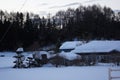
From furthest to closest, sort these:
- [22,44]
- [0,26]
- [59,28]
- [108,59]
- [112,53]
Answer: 1. [59,28]
2. [22,44]
3. [0,26]
4. [112,53]
5. [108,59]

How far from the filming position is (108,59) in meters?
61.8

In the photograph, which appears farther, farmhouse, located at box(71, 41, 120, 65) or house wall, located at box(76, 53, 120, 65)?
farmhouse, located at box(71, 41, 120, 65)

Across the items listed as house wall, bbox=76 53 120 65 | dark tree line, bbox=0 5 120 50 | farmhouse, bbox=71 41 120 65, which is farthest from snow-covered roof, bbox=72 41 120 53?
dark tree line, bbox=0 5 120 50

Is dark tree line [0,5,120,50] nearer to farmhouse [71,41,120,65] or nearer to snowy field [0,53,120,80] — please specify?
farmhouse [71,41,120,65]

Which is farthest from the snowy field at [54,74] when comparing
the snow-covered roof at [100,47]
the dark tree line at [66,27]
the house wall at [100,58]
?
the dark tree line at [66,27]

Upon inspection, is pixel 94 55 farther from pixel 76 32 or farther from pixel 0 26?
pixel 76 32

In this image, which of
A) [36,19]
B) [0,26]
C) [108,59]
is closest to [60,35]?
[36,19]

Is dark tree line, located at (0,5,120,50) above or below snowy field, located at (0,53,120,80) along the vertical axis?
above

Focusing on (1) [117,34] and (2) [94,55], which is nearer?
(2) [94,55]

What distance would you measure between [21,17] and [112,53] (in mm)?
37548

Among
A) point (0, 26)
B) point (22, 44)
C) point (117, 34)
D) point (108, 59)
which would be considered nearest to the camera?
point (108, 59)

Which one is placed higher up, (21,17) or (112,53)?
(21,17)

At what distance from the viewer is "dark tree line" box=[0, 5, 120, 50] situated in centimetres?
8800

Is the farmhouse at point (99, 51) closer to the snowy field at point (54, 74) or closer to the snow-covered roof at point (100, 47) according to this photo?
the snow-covered roof at point (100, 47)
